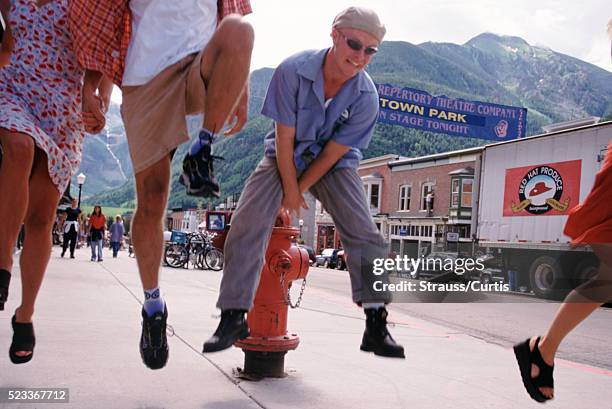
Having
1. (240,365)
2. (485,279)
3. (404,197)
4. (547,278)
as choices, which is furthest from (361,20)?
(404,197)

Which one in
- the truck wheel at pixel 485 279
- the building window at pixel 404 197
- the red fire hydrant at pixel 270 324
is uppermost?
the building window at pixel 404 197

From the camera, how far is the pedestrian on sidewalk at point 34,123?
2523mm

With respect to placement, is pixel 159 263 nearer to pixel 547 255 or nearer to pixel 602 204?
pixel 602 204

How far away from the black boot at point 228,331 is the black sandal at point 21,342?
85cm

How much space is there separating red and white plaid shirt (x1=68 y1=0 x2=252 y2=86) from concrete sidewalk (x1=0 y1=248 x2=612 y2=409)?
1449 millimetres

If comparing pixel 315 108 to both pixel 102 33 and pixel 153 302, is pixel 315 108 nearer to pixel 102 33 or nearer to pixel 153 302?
pixel 102 33

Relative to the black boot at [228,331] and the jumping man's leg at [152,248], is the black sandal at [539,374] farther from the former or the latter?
the jumping man's leg at [152,248]

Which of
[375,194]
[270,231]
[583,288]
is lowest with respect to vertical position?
[583,288]

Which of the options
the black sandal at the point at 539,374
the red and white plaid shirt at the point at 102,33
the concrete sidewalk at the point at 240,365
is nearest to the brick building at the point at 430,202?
the concrete sidewalk at the point at 240,365

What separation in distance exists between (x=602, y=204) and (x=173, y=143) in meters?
1.66

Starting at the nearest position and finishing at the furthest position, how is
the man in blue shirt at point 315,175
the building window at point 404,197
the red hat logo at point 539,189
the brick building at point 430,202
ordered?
the man in blue shirt at point 315,175, the red hat logo at point 539,189, the brick building at point 430,202, the building window at point 404,197

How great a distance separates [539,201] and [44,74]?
19.0 meters

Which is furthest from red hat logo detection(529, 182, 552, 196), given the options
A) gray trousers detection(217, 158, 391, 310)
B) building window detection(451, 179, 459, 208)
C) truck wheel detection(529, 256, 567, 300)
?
Result: gray trousers detection(217, 158, 391, 310)

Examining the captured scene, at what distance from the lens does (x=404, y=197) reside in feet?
128
